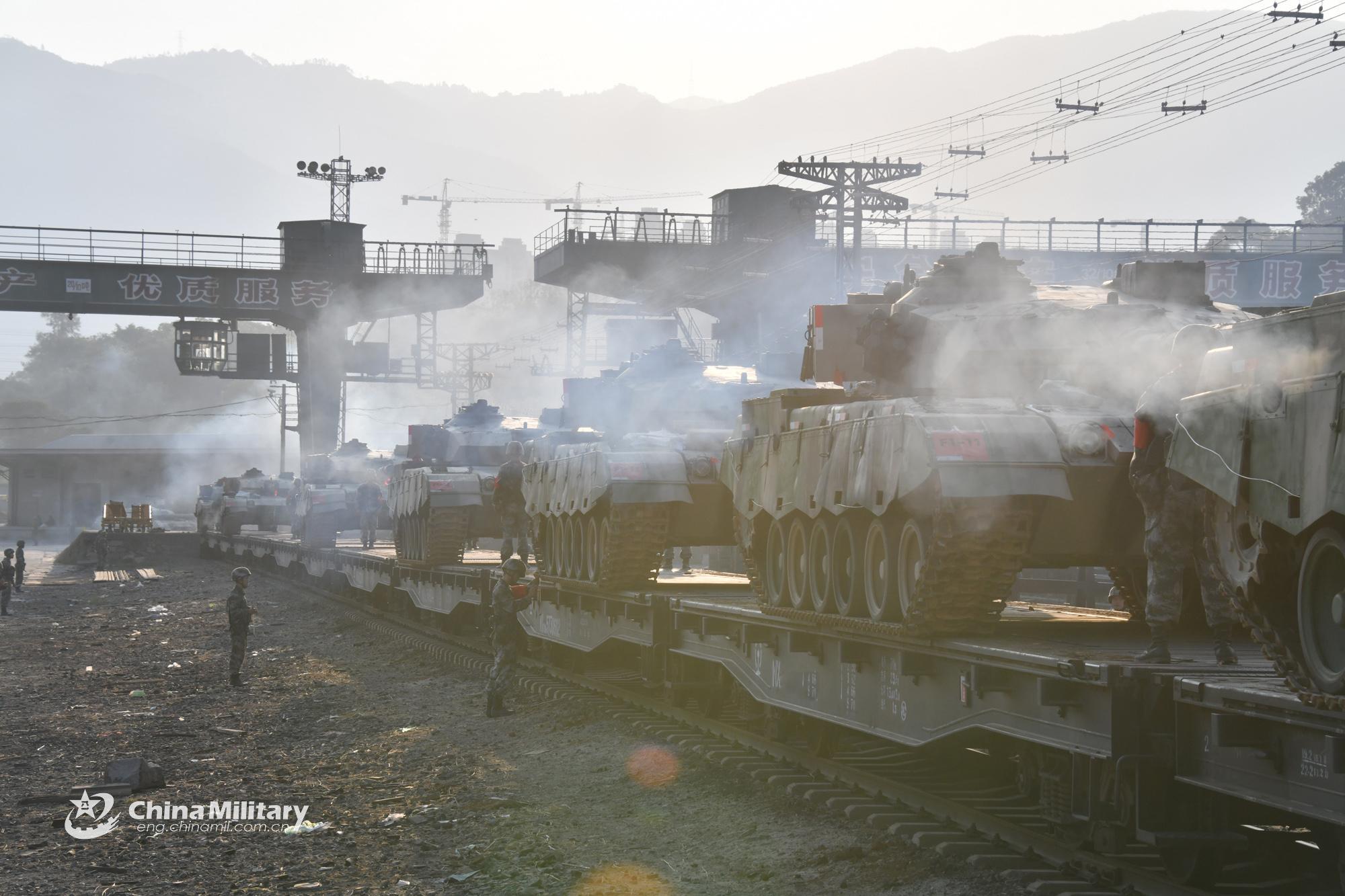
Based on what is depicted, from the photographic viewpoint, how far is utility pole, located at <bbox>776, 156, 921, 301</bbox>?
34.9 m

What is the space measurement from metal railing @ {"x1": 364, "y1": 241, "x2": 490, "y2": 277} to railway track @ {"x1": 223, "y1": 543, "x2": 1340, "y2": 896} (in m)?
42.5

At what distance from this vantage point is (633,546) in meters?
16.4

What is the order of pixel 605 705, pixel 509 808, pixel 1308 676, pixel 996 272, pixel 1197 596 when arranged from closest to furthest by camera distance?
pixel 1308 676 → pixel 1197 596 → pixel 509 808 → pixel 996 272 → pixel 605 705

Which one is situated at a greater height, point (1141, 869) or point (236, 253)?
point (236, 253)

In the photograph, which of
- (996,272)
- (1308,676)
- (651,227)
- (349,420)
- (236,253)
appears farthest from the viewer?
(349,420)

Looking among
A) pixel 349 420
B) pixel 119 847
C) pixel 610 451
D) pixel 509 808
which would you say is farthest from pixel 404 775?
pixel 349 420

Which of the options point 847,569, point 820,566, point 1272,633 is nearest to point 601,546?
point 820,566

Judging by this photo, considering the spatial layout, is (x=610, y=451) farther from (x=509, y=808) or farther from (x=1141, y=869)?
(x=1141, y=869)

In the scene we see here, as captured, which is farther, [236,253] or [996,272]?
[236,253]

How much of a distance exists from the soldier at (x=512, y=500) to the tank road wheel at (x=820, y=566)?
10.3 metres

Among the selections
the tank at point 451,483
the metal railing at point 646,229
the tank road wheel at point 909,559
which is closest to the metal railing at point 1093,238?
the metal railing at point 646,229

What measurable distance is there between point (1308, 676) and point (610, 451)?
34.1 ft

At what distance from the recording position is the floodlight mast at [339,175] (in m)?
63.1

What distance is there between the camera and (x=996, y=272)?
1335 cm
